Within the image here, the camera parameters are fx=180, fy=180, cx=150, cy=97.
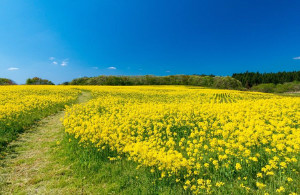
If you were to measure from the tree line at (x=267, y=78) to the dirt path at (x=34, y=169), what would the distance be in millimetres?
129542

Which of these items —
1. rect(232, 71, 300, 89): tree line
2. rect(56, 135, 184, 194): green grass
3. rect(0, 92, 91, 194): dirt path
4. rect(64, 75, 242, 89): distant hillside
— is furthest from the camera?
rect(232, 71, 300, 89): tree line

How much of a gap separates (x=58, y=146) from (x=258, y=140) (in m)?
8.90

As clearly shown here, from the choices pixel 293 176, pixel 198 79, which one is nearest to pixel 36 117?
pixel 293 176

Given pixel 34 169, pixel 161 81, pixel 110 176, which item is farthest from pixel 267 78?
pixel 34 169

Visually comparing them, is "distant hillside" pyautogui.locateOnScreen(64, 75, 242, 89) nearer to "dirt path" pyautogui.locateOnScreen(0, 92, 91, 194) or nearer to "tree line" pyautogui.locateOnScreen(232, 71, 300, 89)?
"tree line" pyautogui.locateOnScreen(232, 71, 300, 89)

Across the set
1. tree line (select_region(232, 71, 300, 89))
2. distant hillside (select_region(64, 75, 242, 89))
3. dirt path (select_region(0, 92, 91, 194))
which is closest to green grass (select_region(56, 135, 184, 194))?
dirt path (select_region(0, 92, 91, 194))

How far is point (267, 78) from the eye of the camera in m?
123

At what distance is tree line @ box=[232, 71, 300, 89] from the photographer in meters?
120

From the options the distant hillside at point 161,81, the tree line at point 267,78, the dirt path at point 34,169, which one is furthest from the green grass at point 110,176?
the tree line at point 267,78

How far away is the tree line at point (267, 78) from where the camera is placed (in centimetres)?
12026

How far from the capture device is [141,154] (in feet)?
19.1

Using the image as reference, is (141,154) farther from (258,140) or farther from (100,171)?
(258,140)

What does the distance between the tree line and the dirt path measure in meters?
130

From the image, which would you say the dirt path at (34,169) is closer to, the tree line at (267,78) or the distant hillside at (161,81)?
the distant hillside at (161,81)
